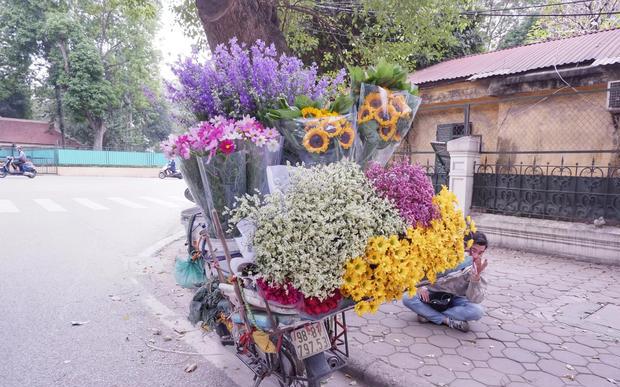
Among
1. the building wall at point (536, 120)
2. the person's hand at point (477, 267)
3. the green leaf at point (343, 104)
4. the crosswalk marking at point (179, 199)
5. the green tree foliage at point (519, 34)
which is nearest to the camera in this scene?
the green leaf at point (343, 104)

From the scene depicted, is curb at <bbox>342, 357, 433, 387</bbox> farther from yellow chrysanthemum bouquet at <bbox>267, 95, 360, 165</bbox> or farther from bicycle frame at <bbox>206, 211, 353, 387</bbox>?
yellow chrysanthemum bouquet at <bbox>267, 95, 360, 165</bbox>

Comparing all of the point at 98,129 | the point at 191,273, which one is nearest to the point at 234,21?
the point at 191,273

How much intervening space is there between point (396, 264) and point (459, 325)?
7.32 ft

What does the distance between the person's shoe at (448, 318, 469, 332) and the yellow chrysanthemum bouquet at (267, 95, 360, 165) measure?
2.21 meters

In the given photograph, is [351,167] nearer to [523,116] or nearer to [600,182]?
[600,182]

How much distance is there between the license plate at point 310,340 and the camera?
206 centimetres

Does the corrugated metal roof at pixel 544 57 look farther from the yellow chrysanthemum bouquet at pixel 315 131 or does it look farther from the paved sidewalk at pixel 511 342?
the yellow chrysanthemum bouquet at pixel 315 131

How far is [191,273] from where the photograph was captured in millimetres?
2889

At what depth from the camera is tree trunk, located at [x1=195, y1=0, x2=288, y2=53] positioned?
489cm

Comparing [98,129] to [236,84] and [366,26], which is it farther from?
[236,84]

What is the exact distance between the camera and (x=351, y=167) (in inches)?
74.9

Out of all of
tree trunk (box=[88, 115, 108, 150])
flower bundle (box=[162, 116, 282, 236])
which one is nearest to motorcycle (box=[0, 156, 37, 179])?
tree trunk (box=[88, 115, 108, 150])

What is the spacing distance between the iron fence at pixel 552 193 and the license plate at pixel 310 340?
17.9 ft

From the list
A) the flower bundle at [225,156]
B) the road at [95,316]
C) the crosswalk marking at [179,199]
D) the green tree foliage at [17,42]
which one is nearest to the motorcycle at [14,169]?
the green tree foliage at [17,42]
